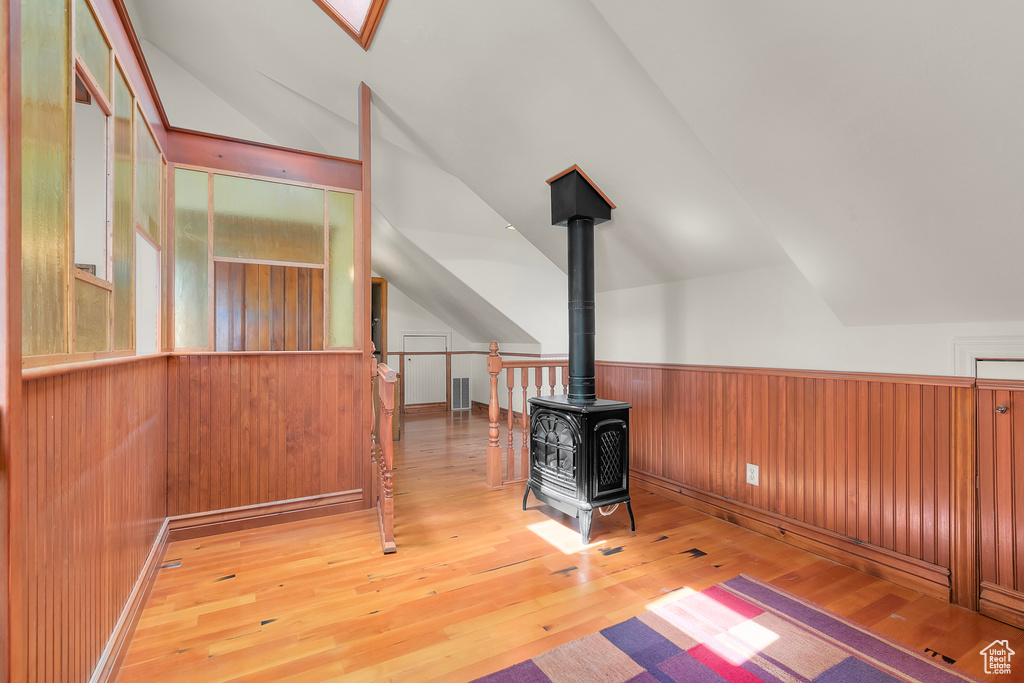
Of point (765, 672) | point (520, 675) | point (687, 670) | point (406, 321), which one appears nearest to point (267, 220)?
point (520, 675)

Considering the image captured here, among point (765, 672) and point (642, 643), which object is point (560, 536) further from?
point (765, 672)

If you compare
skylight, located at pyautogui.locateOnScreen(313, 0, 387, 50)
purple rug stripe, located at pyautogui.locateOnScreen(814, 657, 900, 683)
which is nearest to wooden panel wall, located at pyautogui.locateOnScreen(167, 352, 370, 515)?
skylight, located at pyautogui.locateOnScreen(313, 0, 387, 50)

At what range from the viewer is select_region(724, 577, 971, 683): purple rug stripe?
1548 mm

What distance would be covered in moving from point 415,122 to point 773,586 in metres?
3.37

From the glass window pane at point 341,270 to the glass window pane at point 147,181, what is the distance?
92cm

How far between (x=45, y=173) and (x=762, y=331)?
9.91ft

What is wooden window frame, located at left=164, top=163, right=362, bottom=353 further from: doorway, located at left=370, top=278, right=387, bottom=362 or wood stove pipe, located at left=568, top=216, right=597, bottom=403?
doorway, located at left=370, top=278, right=387, bottom=362

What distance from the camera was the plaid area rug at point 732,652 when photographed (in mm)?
1546

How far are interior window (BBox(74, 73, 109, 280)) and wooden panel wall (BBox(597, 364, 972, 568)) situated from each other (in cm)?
304

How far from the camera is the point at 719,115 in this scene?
73.9 inches

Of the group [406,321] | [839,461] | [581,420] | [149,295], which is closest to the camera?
[839,461]

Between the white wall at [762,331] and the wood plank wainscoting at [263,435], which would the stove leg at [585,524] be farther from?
the wood plank wainscoting at [263,435]

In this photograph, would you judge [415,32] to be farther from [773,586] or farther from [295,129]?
[773,586]

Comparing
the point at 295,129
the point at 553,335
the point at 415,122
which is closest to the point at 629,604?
the point at 415,122
